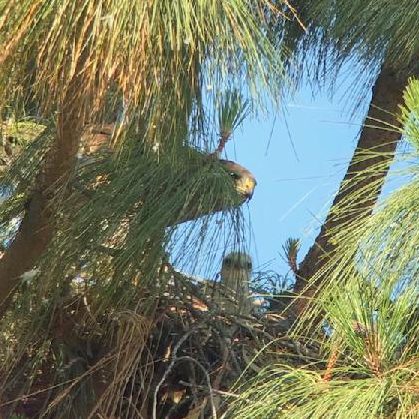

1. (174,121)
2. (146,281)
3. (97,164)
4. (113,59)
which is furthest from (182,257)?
(113,59)

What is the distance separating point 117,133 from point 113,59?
3.7 inches

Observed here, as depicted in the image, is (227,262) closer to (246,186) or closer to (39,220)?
(246,186)

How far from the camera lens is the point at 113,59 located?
2.65 feet

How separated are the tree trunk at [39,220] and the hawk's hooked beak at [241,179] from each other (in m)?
0.21

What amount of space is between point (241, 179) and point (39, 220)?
25 centimetres

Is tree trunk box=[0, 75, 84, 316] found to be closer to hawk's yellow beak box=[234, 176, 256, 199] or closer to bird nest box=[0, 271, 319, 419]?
bird nest box=[0, 271, 319, 419]

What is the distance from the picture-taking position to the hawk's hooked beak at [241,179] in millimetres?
1177

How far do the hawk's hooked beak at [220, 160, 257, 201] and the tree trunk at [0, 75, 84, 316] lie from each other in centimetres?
21

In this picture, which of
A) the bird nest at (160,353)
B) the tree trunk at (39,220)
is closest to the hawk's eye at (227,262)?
the bird nest at (160,353)

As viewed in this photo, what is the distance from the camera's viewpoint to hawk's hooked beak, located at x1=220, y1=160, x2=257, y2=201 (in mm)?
1177

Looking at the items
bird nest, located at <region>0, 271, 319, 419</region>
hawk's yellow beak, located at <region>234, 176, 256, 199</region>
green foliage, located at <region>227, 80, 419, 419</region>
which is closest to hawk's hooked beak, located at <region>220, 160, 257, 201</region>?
hawk's yellow beak, located at <region>234, 176, 256, 199</region>

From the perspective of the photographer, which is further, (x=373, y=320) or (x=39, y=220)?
(x=39, y=220)

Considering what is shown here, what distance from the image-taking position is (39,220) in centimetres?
111

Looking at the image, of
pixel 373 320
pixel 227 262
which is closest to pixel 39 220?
pixel 227 262
